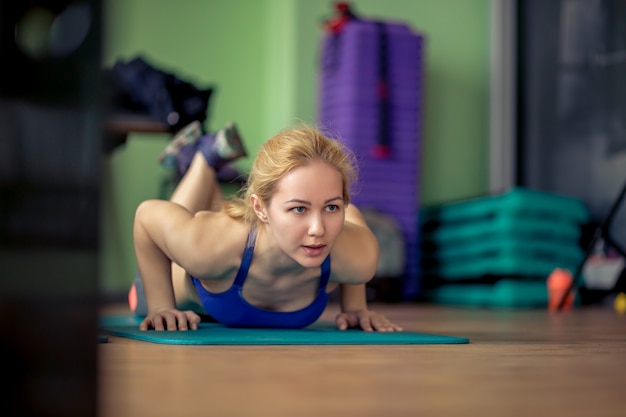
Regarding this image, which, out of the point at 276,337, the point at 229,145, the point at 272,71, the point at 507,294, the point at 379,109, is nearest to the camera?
the point at 276,337

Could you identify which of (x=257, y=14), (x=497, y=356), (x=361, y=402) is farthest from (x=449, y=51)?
(x=361, y=402)

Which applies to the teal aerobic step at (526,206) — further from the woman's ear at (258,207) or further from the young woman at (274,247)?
the woman's ear at (258,207)

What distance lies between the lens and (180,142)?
9.20 feet

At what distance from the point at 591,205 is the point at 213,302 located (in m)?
2.89

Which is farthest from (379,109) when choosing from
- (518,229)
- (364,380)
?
(364,380)

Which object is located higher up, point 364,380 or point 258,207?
point 258,207

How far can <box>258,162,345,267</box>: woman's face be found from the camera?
1.76 metres

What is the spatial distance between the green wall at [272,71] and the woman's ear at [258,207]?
294cm

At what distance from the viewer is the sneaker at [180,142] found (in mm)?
2791

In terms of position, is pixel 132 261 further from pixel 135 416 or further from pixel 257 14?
pixel 135 416

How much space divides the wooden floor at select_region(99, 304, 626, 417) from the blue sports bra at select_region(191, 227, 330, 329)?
0.34 m

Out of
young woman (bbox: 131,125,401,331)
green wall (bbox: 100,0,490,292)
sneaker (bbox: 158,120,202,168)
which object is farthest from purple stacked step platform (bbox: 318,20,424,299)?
young woman (bbox: 131,125,401,331)

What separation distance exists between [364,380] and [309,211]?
0.72 meters

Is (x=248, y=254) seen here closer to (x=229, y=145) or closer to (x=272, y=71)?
(x=229, y=145)
